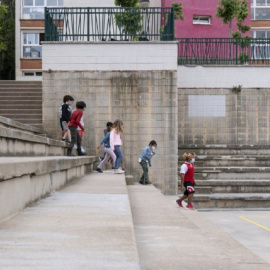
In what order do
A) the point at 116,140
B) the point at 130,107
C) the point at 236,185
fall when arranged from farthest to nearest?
the point at 236,185 < the point at 130,107 < the point at 116,140

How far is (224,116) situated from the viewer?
2188 cm

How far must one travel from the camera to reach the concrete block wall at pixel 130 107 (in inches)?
676

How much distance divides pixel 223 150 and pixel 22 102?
702 cm

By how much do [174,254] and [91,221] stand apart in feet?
3.05

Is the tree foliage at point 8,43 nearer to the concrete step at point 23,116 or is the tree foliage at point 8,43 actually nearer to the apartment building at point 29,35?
the apartment building at point 29,35

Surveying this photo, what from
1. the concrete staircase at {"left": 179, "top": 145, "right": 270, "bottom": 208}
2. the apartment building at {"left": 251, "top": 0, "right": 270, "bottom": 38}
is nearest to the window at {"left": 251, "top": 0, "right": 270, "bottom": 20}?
the apartment building at {"left": 251, "top": 0, "right": 270, "bottom": 38}

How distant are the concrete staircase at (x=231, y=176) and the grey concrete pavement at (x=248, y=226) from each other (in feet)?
1.31

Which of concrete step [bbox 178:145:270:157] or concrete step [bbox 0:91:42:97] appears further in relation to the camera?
concrete step [bbox 178:145:270:157]

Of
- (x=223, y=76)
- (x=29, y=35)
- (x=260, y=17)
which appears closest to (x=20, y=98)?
(x=223, y=76)

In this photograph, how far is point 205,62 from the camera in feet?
74.1

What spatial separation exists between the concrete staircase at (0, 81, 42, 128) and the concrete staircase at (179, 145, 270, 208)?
4.92 meters

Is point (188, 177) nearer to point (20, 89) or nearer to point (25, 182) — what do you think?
point (25, 182)

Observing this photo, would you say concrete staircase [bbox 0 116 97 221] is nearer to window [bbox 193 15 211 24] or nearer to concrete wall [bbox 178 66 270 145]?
concrete wall [bbox 178 66 270 145]

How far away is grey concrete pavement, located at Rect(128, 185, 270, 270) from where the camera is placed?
15.1ft
